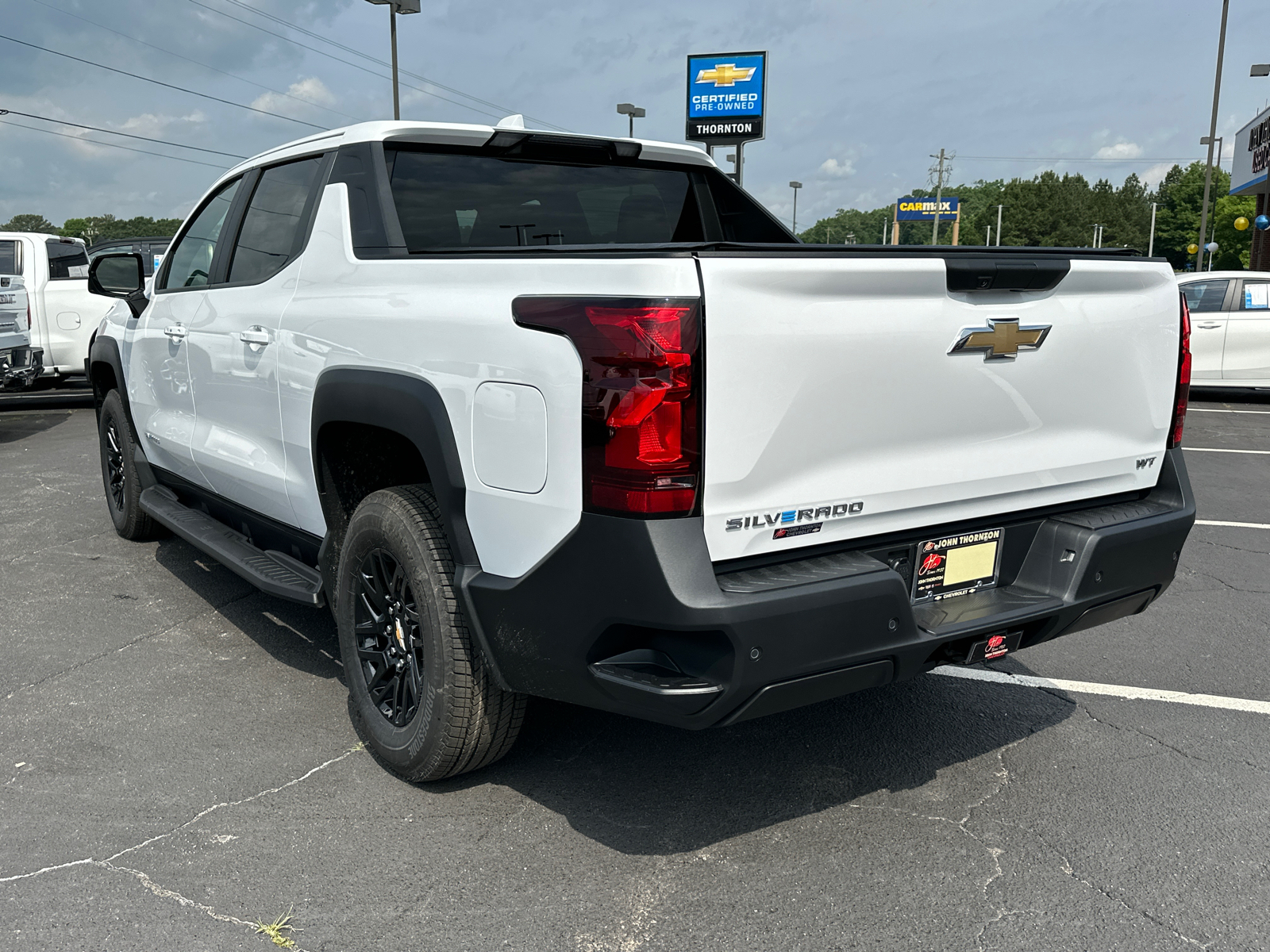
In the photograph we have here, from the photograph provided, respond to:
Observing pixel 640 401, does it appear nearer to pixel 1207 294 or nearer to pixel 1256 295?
pixel 1207 294

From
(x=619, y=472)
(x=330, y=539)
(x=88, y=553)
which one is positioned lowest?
(x=88, y=553)

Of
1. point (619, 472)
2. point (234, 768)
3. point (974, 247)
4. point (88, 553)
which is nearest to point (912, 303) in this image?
point (974, 247)

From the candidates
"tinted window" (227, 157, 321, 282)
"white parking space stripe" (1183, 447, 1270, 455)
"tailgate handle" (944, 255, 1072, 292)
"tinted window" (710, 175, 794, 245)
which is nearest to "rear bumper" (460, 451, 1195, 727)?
"tailgate handle" (944, 255, 1072, 292)

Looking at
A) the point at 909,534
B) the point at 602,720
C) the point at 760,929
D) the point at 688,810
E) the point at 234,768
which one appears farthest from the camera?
the point at 602,720

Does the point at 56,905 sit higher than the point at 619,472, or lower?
lower

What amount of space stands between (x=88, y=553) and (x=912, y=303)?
17.1 feet

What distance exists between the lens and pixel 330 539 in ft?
11.8

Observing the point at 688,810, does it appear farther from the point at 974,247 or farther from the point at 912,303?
the point at 974,247

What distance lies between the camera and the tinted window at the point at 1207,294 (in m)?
13.2

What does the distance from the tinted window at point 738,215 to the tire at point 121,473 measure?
11.1ft

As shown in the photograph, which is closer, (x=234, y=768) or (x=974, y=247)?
(x=974, y=247)

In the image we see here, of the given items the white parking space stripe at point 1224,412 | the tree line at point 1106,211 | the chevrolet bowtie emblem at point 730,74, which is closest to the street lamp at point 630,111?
the chevrolet bowtie emblem at point 730,74

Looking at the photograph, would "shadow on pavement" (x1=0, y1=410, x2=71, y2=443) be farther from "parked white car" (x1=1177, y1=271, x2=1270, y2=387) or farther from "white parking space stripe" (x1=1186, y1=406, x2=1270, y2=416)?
"parked white car" (x1=1177, y1=271, x2=1270, y2=387)

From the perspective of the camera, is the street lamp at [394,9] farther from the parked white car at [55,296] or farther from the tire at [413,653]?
the tire at [413,653]
